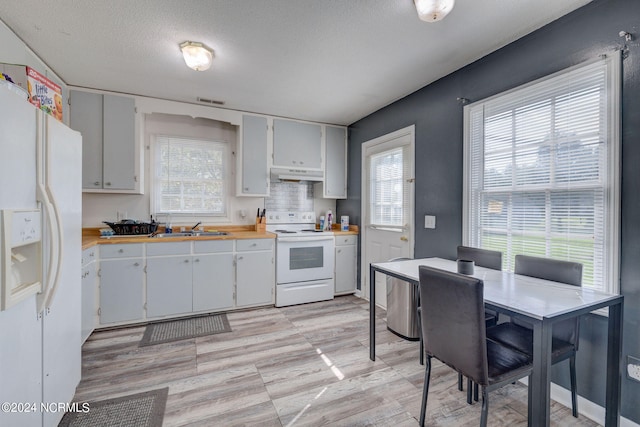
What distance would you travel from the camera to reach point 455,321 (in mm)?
1439

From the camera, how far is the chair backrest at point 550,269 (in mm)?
1690

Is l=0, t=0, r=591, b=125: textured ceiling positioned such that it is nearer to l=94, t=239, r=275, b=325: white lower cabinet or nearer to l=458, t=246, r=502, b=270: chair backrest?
l=458, t=246, r=502, b=270: chair backrest

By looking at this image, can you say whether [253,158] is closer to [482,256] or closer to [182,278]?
[182,278]

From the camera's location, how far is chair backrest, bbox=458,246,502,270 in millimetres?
2143

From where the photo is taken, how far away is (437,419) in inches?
66.5

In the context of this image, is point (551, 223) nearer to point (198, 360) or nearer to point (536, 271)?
point (536, 271)

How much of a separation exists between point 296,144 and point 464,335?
3.18 m

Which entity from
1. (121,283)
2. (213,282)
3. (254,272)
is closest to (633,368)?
(254,272)

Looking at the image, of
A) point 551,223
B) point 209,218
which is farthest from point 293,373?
point 209,218

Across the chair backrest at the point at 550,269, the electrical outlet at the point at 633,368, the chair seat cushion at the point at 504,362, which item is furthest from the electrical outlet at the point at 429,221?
the electrical outlet at the point at 633,368

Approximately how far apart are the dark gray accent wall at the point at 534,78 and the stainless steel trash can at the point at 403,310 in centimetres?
41

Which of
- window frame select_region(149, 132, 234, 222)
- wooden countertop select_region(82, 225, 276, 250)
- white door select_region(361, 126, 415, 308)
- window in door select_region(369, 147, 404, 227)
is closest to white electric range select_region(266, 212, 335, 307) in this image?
wooden countertop select_region(82, 225, 276, 250)

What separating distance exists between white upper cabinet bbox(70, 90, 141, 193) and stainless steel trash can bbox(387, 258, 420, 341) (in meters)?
2.97

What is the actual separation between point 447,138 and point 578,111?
99 cm
